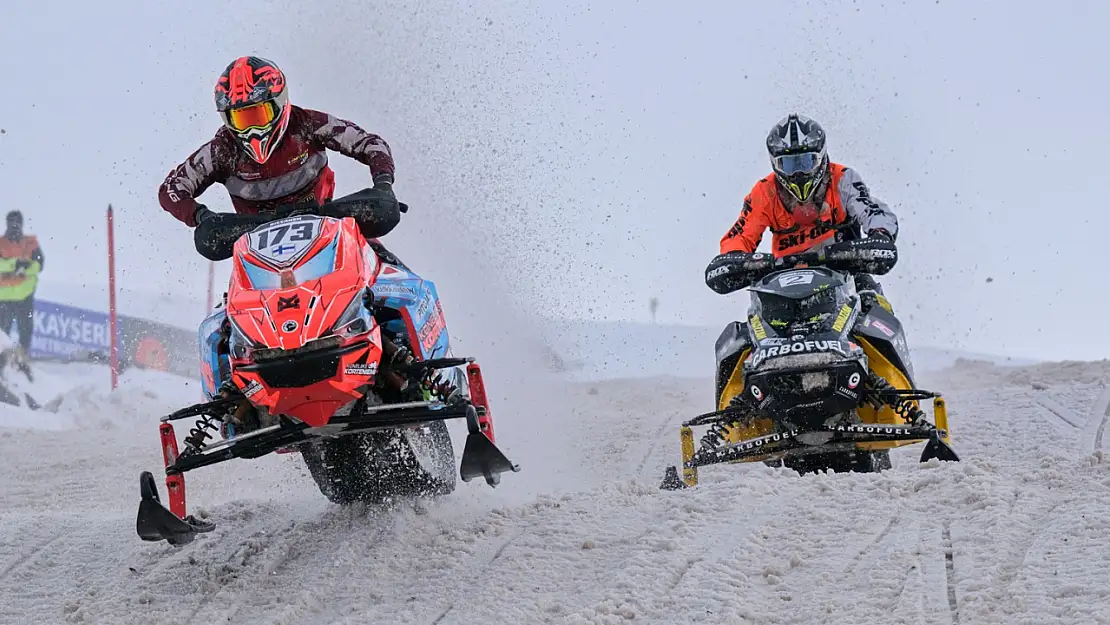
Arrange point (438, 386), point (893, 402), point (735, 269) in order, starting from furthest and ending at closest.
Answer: point (735, 269)
point (893, 402)
point (438, 386)

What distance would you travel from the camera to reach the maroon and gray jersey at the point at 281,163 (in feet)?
20.4

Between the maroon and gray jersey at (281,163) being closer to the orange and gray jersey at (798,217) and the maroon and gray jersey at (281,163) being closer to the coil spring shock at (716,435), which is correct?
the coil spring shock at (716,435)

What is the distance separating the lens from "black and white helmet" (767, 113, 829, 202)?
23.8ft

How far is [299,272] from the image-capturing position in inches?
197

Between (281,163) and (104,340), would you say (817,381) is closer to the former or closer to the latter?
(281,163)

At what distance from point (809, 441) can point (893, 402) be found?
45 cm

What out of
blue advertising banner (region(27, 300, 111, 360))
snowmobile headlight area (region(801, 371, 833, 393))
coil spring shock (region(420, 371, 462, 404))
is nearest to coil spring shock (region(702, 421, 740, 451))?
snowmobile headlight area (region(801, 371, 833, 393))

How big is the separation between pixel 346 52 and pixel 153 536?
8.14 m

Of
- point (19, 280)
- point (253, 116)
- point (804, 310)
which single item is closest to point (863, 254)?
point (804, 310)

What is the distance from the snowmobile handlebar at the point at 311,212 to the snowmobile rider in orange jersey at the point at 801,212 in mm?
2250

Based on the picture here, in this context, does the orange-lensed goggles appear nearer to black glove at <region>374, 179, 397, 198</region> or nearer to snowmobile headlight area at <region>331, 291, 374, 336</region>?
black glove at <region>374, 179, 397, 198</region>

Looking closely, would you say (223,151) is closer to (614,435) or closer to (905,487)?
(905,487)

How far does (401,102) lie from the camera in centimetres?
1241

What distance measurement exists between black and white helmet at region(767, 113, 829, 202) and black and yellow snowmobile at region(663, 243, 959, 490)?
577mm
